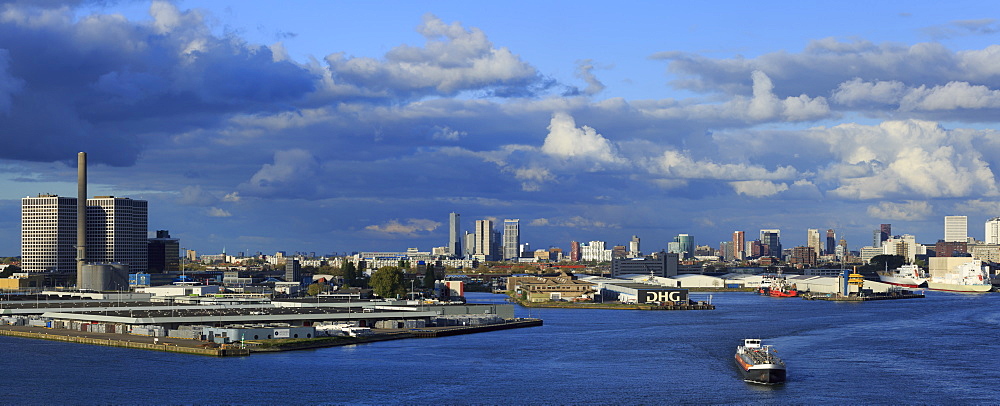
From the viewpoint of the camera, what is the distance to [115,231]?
109 m

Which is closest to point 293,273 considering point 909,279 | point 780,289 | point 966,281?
point 780,289

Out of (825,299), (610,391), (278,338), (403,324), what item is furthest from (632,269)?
(610,391)

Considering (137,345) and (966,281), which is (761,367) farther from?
(966,281)

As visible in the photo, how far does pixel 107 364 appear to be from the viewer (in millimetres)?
32250

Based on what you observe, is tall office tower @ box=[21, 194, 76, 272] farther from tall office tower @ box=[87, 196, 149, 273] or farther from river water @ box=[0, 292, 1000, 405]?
river water @ box=[0, 292, 1000, 405]

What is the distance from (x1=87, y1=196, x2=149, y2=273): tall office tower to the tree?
1813 inches

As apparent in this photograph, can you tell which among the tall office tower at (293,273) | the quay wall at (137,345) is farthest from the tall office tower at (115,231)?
the quay wall at (137,345)

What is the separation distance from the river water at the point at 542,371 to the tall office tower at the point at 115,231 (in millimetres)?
69459

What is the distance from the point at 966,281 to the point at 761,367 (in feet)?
299

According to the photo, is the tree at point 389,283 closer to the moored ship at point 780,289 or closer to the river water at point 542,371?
the river water at point 542,371

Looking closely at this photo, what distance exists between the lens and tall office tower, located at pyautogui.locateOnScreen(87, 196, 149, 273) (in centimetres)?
10844

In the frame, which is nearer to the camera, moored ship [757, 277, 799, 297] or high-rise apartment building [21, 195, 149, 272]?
moored ship [757, 277, 799, 297]

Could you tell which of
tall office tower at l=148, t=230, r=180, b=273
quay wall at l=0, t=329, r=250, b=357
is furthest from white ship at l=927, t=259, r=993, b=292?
quay wall at l=0, t=329, r=250, b=357

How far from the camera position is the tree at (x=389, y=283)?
69.3m
